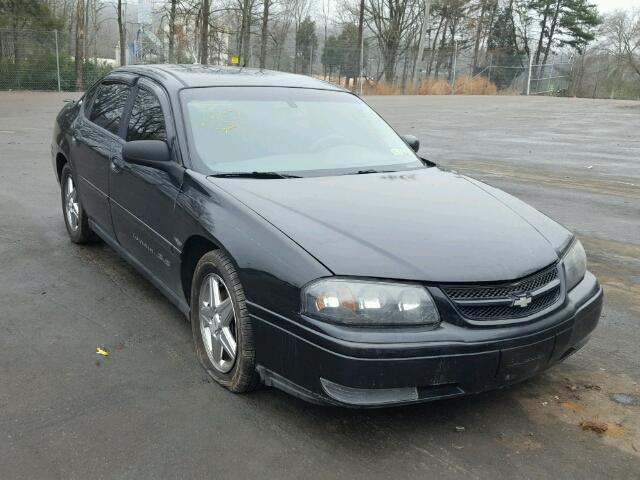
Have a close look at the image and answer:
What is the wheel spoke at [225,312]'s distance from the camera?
3117 mm

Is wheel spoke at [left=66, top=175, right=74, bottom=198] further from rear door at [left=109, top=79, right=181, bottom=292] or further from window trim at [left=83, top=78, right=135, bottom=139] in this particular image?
rear door at [left=109, top=79, right=181, bottom=292]

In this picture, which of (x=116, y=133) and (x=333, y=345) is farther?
(x=116, y=133)

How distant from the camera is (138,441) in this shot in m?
2.76

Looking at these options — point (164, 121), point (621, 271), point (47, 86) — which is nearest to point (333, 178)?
point (164, 121)

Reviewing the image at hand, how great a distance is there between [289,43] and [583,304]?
70.2 m

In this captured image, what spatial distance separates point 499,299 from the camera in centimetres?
269

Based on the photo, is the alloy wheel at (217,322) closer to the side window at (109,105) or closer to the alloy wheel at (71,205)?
the side window at (109,105)

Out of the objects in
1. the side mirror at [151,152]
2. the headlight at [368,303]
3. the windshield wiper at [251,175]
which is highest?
the side mirror at [151,152]

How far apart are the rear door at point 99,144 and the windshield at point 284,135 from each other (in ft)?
2.90

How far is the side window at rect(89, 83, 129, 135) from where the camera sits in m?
4.70

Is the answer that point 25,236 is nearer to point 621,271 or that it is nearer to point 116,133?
point 116,133

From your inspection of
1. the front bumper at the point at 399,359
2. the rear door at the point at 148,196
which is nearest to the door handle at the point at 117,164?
the rear door at the point at 148,196

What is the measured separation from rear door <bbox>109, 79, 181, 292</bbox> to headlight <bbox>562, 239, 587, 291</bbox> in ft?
6.73

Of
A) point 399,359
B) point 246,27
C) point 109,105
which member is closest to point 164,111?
point 109,105
